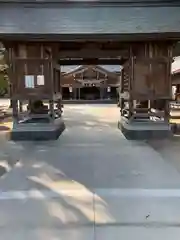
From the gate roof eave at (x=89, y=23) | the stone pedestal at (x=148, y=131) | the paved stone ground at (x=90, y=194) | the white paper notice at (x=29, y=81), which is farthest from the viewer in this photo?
the white paper notice at (x=29, y=81)

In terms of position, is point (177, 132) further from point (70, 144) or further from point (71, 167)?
point (71, 167)

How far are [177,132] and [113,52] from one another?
3.52 meters

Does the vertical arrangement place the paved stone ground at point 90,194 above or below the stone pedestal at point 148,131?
below

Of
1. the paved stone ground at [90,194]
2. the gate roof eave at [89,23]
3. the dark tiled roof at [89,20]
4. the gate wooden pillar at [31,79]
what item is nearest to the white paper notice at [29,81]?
the gate wooden pillar at [31,79]

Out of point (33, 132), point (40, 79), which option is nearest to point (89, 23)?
point (40, 79)

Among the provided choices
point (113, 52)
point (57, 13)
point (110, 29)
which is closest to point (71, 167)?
point (110, 29)

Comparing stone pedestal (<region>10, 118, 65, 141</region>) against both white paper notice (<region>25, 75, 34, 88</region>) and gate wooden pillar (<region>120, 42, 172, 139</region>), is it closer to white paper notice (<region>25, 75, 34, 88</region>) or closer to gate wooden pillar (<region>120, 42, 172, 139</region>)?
white paper notice (<region>25, 75, 34, 88</region>)

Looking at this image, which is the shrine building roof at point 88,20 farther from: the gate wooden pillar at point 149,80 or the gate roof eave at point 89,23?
the gate wooden pillar at point 149,80

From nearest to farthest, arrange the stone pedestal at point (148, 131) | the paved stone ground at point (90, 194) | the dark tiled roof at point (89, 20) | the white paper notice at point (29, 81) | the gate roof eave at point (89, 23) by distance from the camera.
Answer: the paved stone ground at point (90, 194) < the gate roof eave at point (89, 23) < the dark tiled roof at point (89, 20) < the stone pedestal at point (148, 131) < the white paper notice at point (29, 81)

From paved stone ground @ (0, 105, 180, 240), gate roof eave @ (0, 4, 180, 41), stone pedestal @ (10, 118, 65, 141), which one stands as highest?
gate roof eave @ (0, 4, 180, 41)

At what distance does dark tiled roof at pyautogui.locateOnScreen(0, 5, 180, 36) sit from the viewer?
9742 mm

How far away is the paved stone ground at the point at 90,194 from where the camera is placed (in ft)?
13.5

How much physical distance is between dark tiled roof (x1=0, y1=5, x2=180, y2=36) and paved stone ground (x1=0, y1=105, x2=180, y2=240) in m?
3.27

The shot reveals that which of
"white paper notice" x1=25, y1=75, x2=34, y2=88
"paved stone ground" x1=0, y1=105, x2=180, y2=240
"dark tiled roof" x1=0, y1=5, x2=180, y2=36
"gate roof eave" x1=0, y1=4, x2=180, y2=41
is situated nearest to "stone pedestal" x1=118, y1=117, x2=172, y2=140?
"paved stone ground" x1=0, y1=105, x2=180, y2=240
